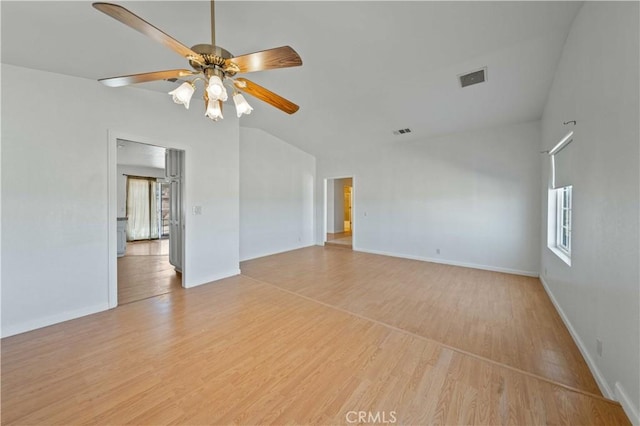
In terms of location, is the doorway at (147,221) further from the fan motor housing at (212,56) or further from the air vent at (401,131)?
the air vent at (401,131)

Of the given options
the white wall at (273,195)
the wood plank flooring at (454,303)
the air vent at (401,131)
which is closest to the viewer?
the wood plank flooring at (454,303)

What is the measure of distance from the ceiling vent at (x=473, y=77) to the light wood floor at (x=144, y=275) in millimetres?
5116

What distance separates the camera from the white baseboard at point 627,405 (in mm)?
1293

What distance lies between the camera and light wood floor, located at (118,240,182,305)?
139 inches

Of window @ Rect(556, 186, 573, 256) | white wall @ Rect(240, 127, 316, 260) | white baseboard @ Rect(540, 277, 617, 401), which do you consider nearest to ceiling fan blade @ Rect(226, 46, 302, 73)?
white baseboard @ Rect(540, 277, 617, 401)

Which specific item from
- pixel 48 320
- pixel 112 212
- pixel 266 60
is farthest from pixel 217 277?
pixel 266 60

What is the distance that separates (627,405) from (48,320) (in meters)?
4.95

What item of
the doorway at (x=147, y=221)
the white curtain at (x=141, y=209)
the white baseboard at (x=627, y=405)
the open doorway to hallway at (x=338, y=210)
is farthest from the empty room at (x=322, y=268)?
the white curtain at (x=141, y=209)

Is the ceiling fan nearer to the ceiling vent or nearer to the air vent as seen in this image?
the ceiling vent

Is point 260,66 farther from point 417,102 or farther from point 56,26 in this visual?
point 417,102

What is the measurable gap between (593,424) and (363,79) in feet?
12.3

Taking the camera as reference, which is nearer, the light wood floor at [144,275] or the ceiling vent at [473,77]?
the ceiling vent at [473,77]

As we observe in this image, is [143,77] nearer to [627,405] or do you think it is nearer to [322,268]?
[627,405]

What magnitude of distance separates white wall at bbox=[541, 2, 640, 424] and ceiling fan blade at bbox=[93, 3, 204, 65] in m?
2.62
